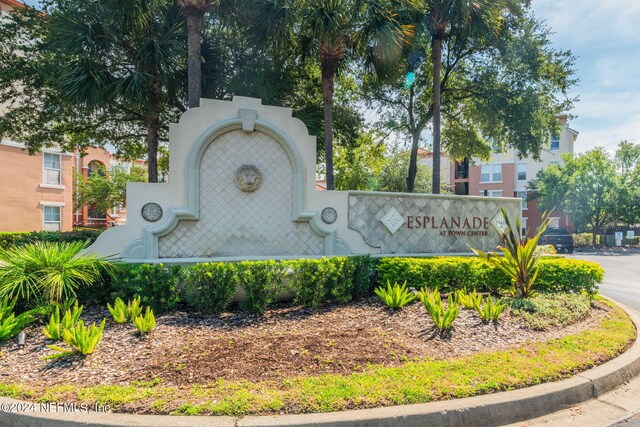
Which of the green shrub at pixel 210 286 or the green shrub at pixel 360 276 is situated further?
the green shrub at pixel 360 276

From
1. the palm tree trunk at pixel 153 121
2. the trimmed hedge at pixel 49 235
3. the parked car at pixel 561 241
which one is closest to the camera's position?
the palm tree trunk at pixel 153 121

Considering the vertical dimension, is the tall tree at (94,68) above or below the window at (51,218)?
above

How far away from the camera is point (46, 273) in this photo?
18.8 feet

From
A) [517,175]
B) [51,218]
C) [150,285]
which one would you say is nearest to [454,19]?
[150,285]

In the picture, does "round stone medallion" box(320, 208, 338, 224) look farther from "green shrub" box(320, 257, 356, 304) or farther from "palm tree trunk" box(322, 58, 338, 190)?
"palm tree trunk" box(322, 58, 338, 190)

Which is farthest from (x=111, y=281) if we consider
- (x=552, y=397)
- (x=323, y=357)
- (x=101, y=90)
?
(x=101, y=90)

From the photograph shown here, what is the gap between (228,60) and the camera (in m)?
13.6

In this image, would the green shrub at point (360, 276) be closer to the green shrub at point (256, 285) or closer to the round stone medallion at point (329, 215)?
the round stone medallion at point (329, 215)

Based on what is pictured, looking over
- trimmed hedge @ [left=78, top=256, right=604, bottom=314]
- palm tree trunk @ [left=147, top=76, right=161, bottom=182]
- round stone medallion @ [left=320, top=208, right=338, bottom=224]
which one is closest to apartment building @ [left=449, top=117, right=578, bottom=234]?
palm tree trunk @ [left=147, top=76, right=161, bottom=182]

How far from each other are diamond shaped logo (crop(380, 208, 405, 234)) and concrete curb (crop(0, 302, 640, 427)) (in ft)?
16.9

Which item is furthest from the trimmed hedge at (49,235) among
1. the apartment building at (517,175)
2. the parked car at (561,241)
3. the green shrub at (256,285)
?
the apartment building at (517,175)

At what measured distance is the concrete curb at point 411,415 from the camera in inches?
123

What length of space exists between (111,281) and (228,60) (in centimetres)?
963

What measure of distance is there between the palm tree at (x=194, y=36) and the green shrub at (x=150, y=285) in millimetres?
5203
